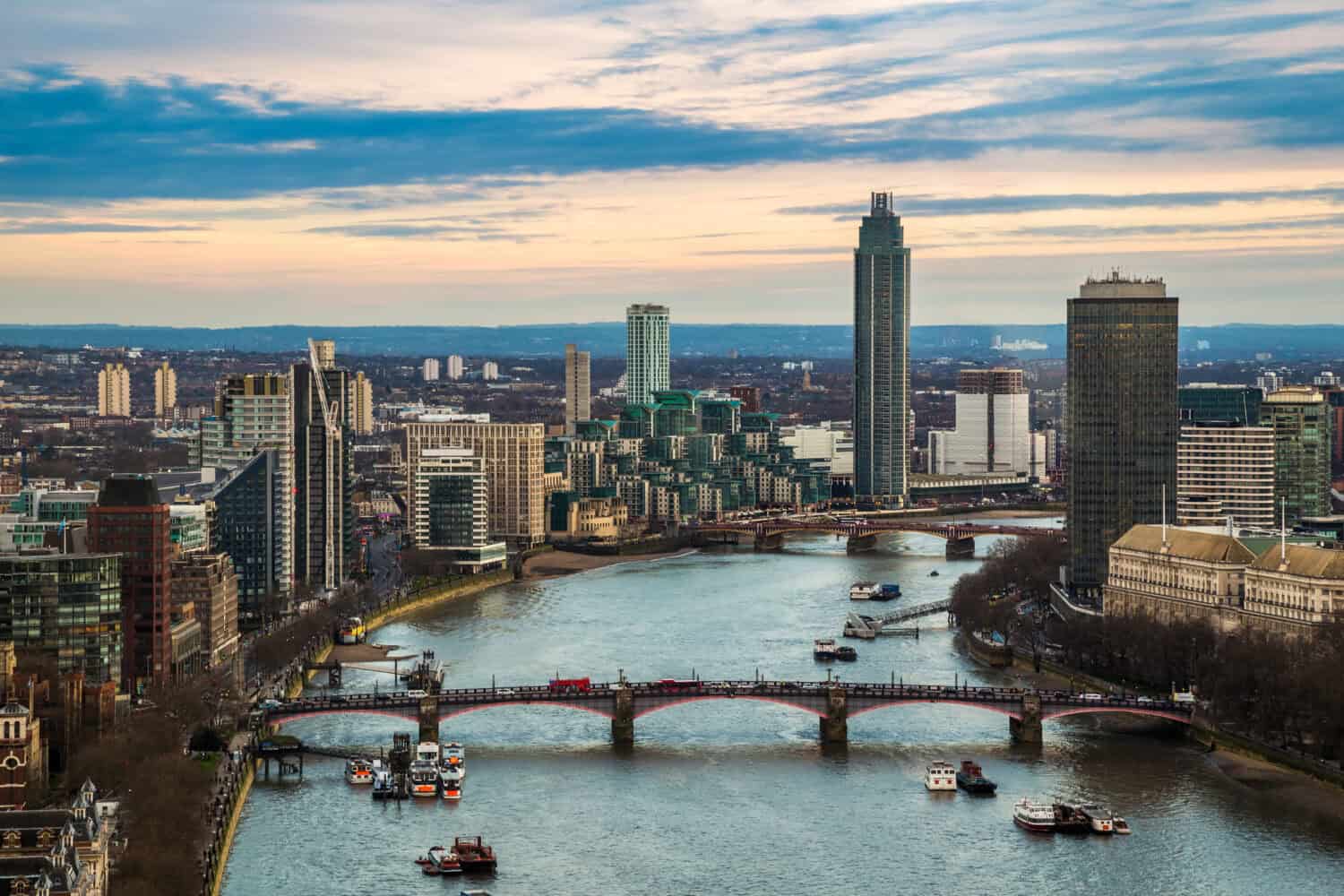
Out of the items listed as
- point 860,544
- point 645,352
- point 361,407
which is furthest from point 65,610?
point 645,352

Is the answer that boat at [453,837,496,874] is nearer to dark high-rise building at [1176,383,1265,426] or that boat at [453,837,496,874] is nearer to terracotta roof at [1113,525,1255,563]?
terracotta roof at [1113,525,1255,563]

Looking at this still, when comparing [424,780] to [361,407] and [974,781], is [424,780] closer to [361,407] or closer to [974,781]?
[974,781]

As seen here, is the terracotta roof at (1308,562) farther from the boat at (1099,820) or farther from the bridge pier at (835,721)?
the boat at (1099,820)

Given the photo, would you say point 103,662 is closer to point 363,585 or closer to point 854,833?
point 854,833

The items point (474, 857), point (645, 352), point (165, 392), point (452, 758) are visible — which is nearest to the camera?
point (474, 857)

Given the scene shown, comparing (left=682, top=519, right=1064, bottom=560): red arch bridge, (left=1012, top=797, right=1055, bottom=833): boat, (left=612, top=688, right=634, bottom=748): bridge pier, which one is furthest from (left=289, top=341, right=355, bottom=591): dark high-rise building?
(left=1012, top=797, right=1055, bottom=833): boat

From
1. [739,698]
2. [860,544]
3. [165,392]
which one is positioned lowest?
[860,544]
